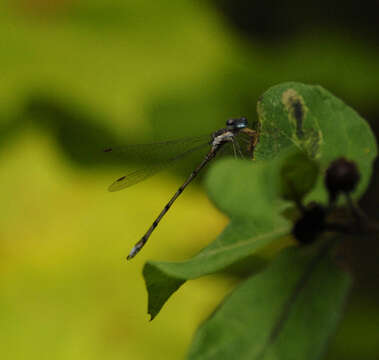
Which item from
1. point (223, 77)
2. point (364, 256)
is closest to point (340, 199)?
point (223, 77)

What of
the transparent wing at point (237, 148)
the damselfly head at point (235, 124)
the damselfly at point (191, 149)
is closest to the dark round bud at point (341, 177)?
the damselfly at point (191, 149)

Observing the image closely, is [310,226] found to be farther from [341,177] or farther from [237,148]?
[237,148]

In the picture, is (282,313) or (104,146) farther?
(104,146)

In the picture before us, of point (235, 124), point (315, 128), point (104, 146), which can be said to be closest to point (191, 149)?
point (235, 124)

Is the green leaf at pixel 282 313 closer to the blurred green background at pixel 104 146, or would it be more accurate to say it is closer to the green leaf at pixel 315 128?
the green leaf at pixel 315 128

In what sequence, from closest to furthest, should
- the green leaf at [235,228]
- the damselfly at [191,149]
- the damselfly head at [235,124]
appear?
the green leaf at [235,228]
the damselfly at [191,149]
the damselfly head at [235,124]

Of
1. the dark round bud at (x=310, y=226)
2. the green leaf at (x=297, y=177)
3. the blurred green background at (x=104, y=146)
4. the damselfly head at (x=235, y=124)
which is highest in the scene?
the green leaf at (x=297, y=177)

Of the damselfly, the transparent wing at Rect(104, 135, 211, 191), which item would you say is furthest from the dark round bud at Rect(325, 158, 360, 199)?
the transparent wing at Rect(104, 135, 211, 191)
